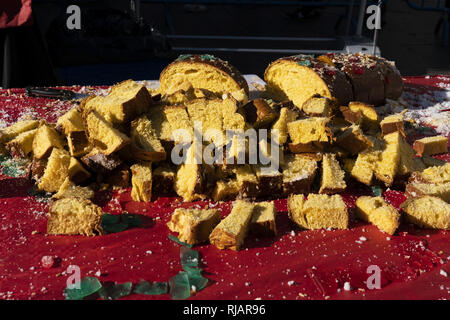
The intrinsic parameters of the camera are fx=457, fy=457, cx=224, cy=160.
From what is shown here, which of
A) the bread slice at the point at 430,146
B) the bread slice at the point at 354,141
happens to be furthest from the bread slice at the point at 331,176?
the bread slice at the point at 430,146

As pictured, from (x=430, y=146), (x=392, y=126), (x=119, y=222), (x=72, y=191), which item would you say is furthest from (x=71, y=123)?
(x=430, y=146)

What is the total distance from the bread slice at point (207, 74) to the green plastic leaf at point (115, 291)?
1933 mm

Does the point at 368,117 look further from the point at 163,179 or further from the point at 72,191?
the point at 72,191

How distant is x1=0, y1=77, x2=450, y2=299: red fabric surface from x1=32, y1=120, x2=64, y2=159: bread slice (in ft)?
1.01

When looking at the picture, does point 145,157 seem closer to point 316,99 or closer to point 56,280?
point 56,280

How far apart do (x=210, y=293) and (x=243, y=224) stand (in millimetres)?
389

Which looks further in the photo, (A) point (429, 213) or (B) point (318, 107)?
(B) point (318, 107)

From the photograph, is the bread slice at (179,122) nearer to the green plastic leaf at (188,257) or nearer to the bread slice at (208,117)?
the bread slice at (208,117)

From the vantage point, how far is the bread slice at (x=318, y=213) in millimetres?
2184

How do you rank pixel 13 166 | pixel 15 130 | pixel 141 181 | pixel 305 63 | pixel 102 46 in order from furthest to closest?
pixel 102 46 < pixel 305 63 < pixel 15 130 < pixel 13 166 < pixel 141 181

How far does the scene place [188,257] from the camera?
1977 mm

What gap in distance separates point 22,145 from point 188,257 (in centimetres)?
142
